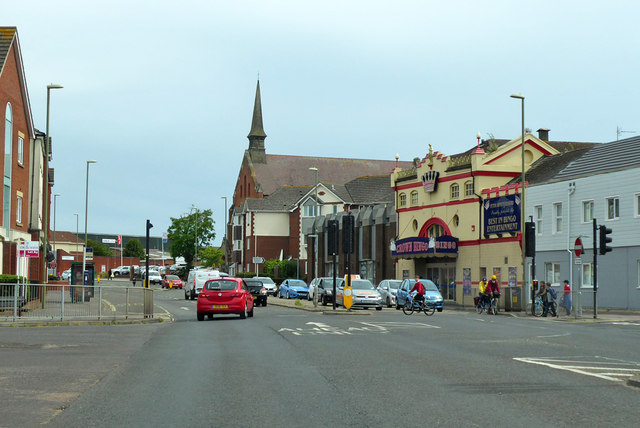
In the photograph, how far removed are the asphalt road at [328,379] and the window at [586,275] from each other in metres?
22.4

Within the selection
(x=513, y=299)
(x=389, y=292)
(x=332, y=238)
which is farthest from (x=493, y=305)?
(x=389, y=292)

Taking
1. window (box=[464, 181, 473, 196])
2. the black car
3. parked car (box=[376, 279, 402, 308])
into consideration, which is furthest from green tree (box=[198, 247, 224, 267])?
the black car

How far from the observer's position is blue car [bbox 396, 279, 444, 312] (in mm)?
42875

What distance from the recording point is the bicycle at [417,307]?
37.7 metres

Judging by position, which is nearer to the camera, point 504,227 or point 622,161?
point 622,161

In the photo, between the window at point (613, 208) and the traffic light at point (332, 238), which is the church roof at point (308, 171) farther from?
the traffic light at point (332, 238)

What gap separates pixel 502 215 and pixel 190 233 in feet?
246

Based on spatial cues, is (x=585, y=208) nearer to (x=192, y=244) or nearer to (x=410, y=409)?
(x=410, y=409)

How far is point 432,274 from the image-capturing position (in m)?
62.2

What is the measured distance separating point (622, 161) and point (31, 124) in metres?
31.0

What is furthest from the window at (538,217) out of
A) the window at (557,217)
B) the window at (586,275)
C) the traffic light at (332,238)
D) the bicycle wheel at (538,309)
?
the traffic light at (332,238)

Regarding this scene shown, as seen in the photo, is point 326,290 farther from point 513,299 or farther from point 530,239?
point 530,239

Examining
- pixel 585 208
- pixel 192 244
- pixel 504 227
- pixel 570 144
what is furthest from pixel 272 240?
pixel 585 208

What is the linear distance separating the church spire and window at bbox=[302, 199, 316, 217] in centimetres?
2406
